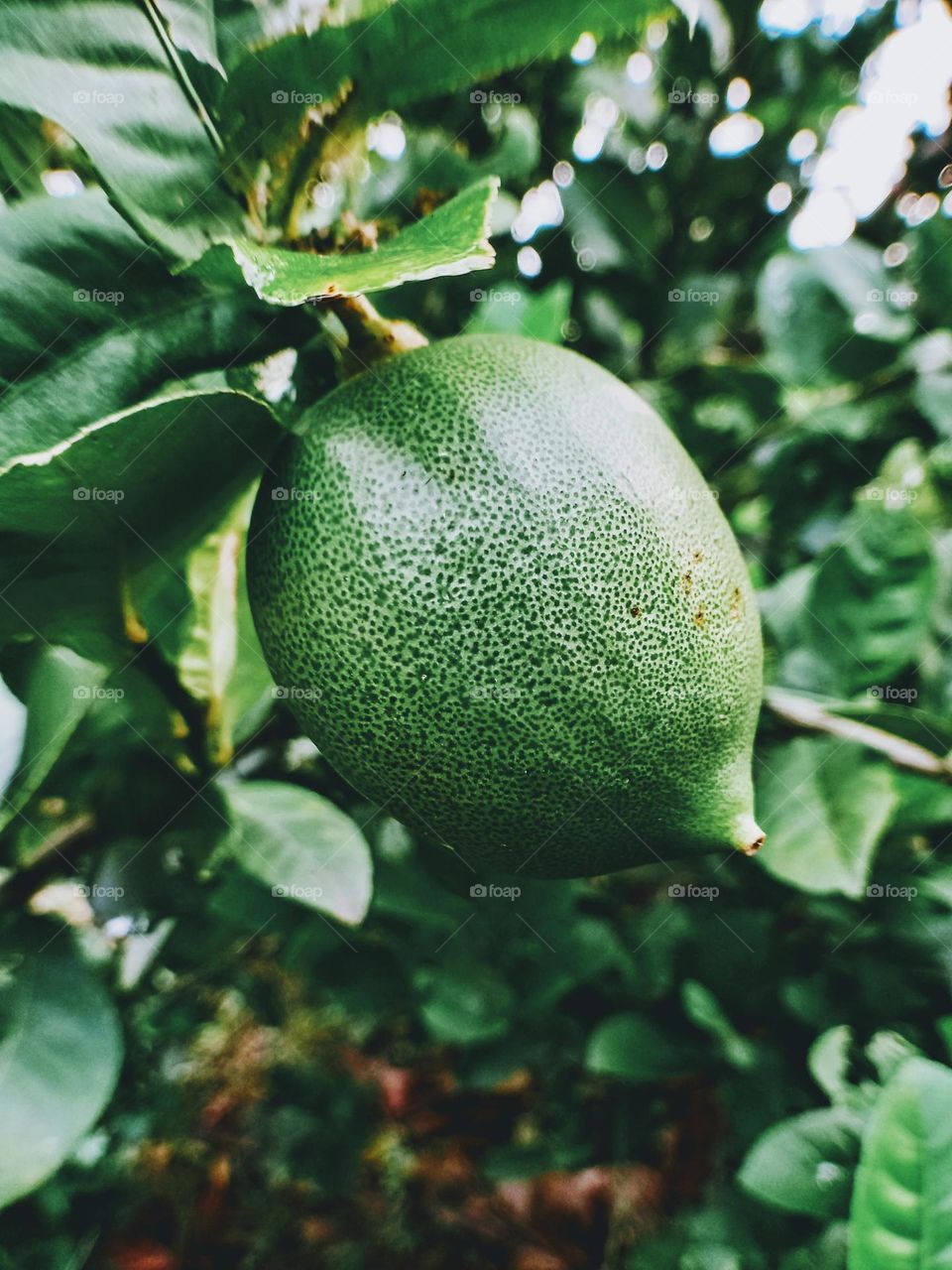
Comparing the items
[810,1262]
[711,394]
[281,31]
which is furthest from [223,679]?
[711,394]

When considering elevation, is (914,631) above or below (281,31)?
below

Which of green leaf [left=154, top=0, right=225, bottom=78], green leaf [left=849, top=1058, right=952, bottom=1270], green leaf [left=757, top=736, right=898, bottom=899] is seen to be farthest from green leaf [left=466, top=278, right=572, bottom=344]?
green leaf [left=849, top=1058, right=952, bottom=1270]

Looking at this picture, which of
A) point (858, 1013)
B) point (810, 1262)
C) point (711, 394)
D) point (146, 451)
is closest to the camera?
point (146, 451)

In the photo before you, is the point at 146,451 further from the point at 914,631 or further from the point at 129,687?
the point at 914,631

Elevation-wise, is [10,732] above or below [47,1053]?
above

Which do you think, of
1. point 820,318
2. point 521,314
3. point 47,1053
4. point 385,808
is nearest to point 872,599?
point 820,318

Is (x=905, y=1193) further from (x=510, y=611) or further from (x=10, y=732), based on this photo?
(x=10, y=732)

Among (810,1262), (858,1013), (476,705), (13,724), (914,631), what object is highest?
(13,724)
